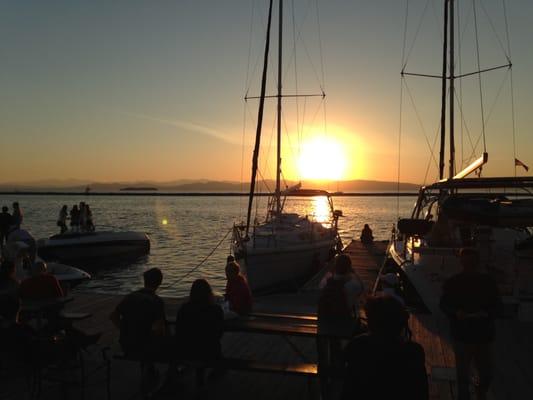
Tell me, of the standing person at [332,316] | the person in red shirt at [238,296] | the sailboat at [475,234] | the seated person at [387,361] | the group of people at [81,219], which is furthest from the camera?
the group of people at [81,219]

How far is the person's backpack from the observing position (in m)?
5.61

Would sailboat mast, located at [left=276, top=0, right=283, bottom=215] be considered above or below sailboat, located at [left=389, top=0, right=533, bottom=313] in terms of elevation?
above

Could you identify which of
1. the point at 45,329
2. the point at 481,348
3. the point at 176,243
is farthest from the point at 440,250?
the point at 176,243

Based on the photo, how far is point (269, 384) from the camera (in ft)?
19.9

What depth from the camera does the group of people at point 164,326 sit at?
5238mm

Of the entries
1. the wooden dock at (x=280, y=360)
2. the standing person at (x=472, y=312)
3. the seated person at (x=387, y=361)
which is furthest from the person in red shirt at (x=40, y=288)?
the seated person at (x=387, y=361)

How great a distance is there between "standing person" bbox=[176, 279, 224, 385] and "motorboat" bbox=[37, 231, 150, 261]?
2044 centimetres

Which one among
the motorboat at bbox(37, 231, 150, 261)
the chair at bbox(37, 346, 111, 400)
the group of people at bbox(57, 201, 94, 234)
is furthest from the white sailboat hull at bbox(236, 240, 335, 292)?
the group of people at bbox(57, 201, 94, 234)

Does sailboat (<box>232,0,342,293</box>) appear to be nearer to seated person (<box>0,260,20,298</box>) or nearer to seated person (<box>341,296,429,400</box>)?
seated person (<box>0,260,20,298</box>)

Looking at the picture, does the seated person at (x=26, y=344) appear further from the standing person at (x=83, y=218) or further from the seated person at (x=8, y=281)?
the standing person at (x=83, y=218)

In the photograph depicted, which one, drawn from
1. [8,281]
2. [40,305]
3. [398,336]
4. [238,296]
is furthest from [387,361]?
[8,281]

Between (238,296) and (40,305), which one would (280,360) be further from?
(40,305)

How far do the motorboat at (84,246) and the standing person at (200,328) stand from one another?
20.4 m

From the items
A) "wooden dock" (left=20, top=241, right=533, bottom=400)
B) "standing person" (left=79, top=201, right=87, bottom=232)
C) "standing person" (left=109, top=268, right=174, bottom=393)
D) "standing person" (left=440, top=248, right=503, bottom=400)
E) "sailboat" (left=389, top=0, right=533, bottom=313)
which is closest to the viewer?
"standing person" (left=440, top=248, right=503, bottom=400)
